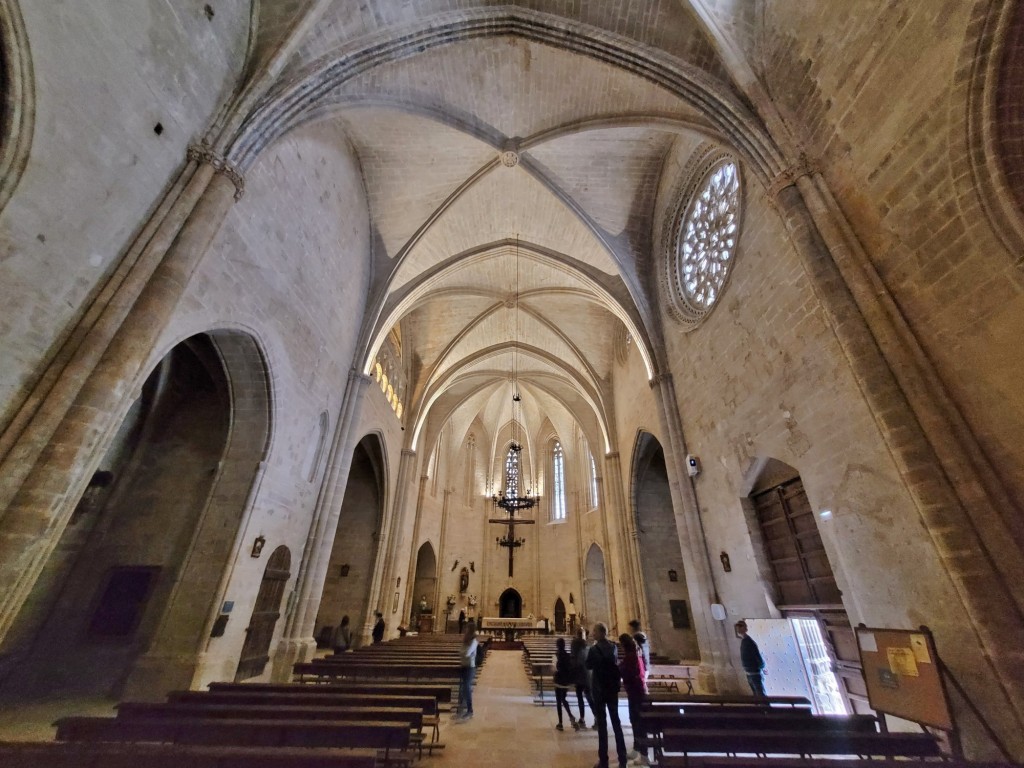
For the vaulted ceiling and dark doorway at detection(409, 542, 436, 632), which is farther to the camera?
dark doorway at detection(409, 542, 436, 632)

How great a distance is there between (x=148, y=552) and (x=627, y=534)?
13162 mm

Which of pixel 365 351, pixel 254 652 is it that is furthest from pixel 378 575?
pixel 365 351

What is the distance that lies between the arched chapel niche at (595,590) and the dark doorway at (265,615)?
1497cm

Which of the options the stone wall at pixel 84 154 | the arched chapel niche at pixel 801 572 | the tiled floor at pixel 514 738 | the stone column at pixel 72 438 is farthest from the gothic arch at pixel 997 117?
the stone wall at pixel 84 154

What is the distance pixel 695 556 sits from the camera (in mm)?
8773

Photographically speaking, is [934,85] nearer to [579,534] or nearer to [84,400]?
[84,400]

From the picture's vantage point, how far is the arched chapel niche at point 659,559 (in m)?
13.1

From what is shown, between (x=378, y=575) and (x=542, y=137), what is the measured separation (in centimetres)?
1438

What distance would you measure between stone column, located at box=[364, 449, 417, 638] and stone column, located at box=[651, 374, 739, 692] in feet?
33.7

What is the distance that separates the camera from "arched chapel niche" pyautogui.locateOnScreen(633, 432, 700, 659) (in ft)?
43.1

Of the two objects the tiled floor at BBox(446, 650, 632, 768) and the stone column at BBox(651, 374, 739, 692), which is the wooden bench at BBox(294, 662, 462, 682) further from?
the stone column at BBox(651, 374, 739, 692)

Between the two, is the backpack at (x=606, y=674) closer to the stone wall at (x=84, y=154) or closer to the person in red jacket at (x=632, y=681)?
the person in red jacket at (x=632, y=681)

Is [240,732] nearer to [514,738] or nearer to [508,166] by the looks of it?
[514,738]

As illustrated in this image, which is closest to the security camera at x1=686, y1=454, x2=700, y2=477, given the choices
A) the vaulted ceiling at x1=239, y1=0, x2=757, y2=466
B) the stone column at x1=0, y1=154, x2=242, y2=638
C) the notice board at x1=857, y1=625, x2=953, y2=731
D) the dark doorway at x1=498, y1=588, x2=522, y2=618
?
the vaulted ceiling at x1=239, y1=0, x2=757, y2=466
